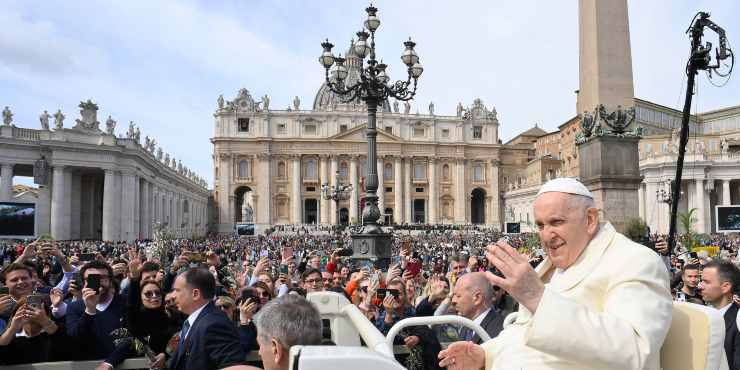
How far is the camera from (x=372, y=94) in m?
14.3

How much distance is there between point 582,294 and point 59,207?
38885mm

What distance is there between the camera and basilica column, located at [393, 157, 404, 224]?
252 feet

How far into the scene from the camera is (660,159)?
45188 millimetres

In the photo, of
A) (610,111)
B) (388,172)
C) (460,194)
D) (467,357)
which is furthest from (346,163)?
(467,357)

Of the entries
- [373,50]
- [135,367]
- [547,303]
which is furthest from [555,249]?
[373,50]

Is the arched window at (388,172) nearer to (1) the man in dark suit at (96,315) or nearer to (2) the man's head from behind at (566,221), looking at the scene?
(1) the man in dark suit at (96,315)

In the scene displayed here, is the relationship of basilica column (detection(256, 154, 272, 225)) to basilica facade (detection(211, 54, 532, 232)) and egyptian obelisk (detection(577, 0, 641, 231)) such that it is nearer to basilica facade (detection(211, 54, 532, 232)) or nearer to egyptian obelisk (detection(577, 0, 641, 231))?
basilica facade (detection(211, 54, 532, 232))

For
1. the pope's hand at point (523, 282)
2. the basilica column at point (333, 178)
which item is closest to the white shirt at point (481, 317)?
the pope's hand at point (523, 282)

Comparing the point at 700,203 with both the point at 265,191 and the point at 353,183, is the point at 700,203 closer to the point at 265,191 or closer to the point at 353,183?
the point at 353,183

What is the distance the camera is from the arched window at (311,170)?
76375 millimetres

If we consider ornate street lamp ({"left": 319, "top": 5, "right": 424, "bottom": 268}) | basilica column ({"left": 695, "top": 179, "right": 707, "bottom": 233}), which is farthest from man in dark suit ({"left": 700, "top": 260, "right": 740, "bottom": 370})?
basilica column ({"left": 695, "top": 179, "right": 707, "bottom": 233})

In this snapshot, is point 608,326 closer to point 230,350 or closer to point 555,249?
point 555,249

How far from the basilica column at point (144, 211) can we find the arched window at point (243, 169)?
3029 cm

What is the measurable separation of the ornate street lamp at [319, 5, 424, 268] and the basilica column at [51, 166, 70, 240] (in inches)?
1056
